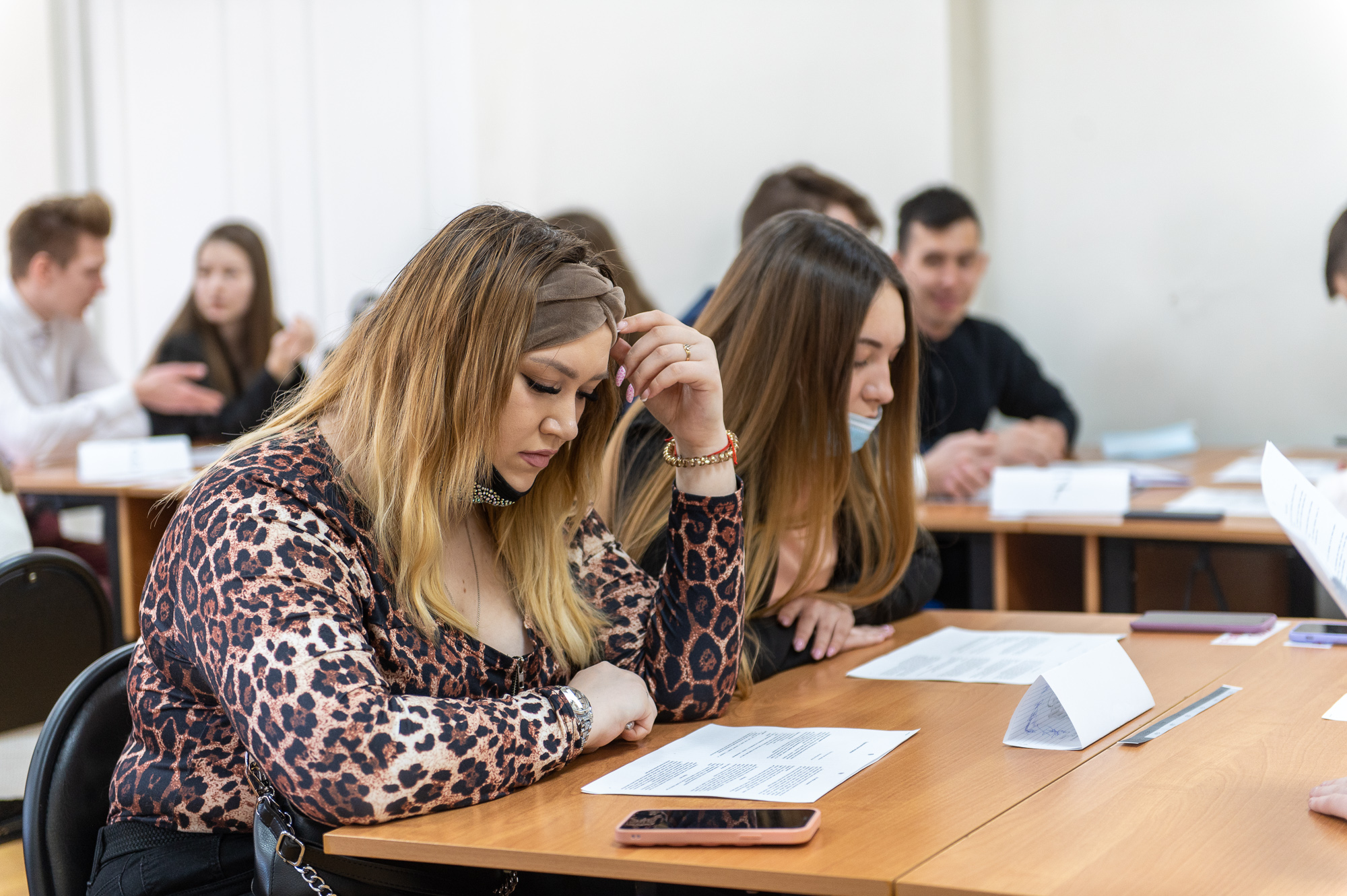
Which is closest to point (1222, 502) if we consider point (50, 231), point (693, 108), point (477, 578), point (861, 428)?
point (861, 428)

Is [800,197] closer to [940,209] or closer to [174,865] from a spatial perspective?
[940,209]

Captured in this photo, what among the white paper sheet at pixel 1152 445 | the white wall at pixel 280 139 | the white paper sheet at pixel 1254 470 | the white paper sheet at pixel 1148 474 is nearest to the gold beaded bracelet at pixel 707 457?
the white paper sheet at pixel 1148 474

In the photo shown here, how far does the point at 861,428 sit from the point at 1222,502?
1250mm

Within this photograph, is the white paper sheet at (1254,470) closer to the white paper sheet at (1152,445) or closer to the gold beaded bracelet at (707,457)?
the white paper sheet at (1152,445)

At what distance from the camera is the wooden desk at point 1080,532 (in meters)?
2.47

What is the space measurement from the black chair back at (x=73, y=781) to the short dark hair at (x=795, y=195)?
97.2 inches

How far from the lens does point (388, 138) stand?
5.32 metres

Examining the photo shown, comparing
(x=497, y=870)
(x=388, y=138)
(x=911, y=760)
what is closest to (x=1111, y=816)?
(x=911, y=760)

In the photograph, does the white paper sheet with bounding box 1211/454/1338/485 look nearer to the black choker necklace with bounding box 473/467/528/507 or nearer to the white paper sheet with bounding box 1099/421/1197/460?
the white paper sheet with bounding box 1099/421/1197/460

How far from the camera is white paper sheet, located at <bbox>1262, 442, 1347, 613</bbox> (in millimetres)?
1034

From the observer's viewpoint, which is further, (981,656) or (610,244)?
(610,244)

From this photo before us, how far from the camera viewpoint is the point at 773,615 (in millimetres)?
1810

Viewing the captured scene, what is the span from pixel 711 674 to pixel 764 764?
9.0 inches

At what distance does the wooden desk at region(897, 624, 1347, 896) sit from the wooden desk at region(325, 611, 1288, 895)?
3cm
